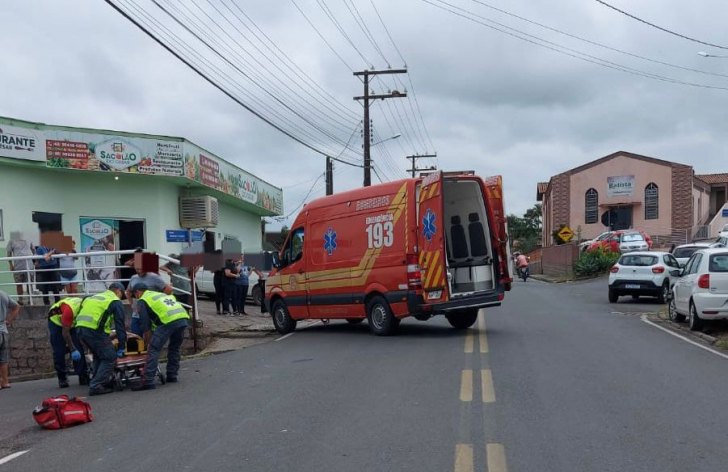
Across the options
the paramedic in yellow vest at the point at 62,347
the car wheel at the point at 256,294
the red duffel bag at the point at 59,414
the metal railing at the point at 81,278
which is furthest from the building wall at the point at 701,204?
the red duffel bag at the point at 59,414

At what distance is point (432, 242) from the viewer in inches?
511

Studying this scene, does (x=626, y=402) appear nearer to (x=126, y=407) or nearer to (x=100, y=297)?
(x=126, y=407)

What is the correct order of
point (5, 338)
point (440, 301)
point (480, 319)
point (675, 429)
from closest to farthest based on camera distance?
point (675, 429) → point (5, 338) → point (440, 301) → point (480, 319)

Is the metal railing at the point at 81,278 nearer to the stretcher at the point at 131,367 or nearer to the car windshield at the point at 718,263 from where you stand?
the stretcher at the point at 131,367

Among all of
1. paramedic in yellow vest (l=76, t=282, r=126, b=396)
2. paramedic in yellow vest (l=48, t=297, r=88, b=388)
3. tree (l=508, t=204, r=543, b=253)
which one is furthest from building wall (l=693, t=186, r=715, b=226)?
paramedic in yellow vest (l=76, t=282, r=126, b=396)

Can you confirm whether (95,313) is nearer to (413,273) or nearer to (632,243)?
(413,273)

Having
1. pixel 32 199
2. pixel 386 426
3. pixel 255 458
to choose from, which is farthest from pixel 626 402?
pixel 32 199

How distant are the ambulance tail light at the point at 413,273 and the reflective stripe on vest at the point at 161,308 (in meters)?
4.67

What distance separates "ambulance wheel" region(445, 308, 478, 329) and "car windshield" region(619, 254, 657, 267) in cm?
926

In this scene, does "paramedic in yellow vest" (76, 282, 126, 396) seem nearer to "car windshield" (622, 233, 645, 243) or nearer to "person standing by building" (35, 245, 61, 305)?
"person standing by building" (35, 245, 61, 305)

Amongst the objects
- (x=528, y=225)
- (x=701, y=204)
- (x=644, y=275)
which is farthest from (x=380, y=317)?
(x=528, y=225)

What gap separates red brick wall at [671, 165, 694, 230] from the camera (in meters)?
56.5

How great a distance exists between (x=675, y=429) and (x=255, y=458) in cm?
369

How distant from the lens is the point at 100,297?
9656 mm
